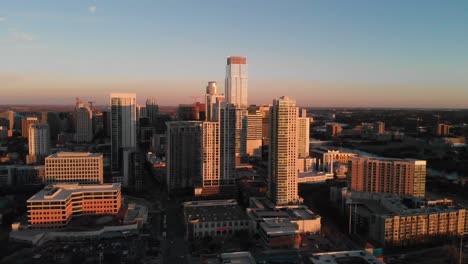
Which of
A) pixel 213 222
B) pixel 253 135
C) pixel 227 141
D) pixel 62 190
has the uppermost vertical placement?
pixel 227 141

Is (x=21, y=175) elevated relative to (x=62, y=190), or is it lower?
lower

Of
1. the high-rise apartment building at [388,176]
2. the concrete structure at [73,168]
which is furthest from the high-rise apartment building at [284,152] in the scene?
the concrete structure at [73,168]

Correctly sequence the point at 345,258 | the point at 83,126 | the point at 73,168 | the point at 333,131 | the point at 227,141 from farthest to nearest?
the point at 333,131, the point at 83,126, the point at 227,141, the point at 73,168, the point at 345,258

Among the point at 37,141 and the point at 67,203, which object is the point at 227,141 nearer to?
the point at 67,203

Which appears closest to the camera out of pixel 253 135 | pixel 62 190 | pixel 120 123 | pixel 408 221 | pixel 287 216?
pixel 408 221

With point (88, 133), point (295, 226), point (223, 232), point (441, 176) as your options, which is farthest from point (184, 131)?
point (88, 133)

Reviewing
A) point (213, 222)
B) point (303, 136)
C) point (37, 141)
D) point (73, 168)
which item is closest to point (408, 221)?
point (213, 222)

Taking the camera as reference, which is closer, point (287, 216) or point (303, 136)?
point (287, 216)
